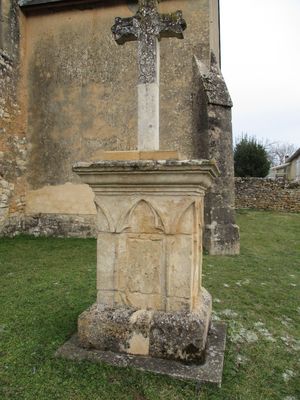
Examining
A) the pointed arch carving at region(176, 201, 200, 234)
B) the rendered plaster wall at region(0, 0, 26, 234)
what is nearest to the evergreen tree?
the rendered plaster wall at region(0, 0, 26, 234)

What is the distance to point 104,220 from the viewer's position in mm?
2822

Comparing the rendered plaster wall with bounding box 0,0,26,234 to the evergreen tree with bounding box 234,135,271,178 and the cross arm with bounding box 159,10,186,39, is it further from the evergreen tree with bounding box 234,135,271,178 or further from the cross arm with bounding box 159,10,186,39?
the evergreen tree with bounding box 234,135,271,178

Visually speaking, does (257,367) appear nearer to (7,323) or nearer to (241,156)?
(7,323)

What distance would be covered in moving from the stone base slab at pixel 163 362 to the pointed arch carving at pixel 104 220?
3.29 feet

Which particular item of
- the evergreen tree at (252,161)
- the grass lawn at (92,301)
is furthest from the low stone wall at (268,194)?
the grass lawn at (92,301)

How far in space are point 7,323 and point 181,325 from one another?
6.27ft

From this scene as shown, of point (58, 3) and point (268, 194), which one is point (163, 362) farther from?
point (268, 194)

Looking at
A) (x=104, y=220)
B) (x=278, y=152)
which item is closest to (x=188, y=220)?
(x=104, y=220)

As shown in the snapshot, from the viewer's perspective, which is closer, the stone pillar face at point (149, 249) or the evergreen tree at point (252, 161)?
the stone pillar face at point (149, 249)

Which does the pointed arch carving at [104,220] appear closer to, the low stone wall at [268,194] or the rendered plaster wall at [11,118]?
the rendered plaster wall at [11,118]

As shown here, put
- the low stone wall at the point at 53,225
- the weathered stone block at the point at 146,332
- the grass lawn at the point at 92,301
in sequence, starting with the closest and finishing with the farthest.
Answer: the grass lawn at the point at 92,301 < the weathered stone block at the point at 146,332 < the low stone wall at the point at 53,225

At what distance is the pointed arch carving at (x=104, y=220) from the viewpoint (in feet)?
9.17

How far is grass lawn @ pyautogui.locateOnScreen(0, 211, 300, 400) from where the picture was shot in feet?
7.64

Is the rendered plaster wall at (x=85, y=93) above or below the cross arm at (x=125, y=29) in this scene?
above
